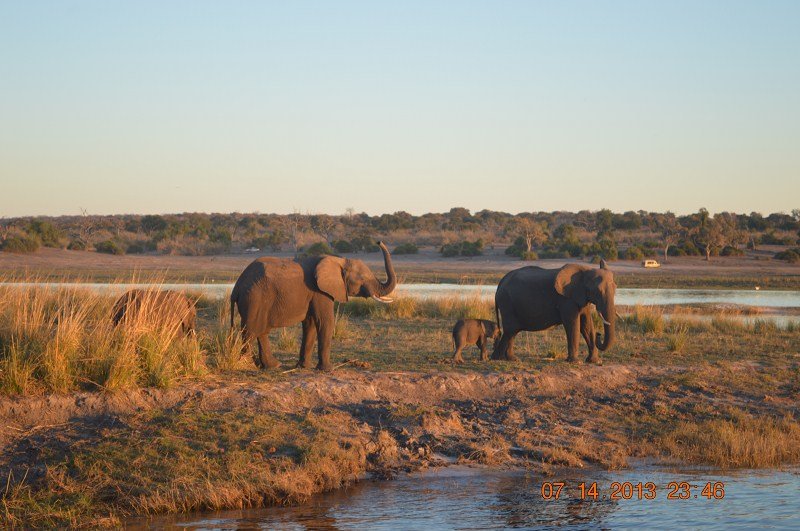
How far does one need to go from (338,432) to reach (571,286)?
233 inches

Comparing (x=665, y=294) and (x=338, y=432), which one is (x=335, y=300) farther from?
(x=665, y=294)

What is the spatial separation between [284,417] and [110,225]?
3014 inches

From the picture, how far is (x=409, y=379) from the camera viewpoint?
13148mm

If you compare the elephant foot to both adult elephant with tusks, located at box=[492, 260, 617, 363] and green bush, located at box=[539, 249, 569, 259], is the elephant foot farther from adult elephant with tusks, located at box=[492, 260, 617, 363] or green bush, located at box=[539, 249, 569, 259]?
green bush, located at box=[539, 249, 569, 259]

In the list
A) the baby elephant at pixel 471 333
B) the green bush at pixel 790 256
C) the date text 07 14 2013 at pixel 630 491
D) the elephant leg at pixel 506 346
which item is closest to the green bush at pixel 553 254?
the green bush at pixel 790 256

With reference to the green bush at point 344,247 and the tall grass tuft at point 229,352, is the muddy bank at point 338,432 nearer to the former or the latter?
the tall grass tuft at point 229,352

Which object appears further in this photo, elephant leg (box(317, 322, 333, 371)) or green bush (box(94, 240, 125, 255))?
green bush (box(94, 240, 125, 255))

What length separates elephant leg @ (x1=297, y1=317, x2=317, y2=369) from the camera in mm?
13369

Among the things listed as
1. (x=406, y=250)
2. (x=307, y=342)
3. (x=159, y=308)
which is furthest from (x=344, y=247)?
(x=159, y=308)

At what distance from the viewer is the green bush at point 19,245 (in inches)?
1841

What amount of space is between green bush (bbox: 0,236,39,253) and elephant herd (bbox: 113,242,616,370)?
3563 cm

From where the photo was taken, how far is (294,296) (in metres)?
13.1

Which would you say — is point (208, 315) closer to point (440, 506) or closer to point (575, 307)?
point (575, 307)

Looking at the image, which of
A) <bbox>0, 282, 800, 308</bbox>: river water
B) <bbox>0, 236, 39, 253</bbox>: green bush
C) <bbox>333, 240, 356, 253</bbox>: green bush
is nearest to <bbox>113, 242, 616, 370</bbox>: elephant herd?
<bbox>0, 282, 800, 308</bbox>: river water
